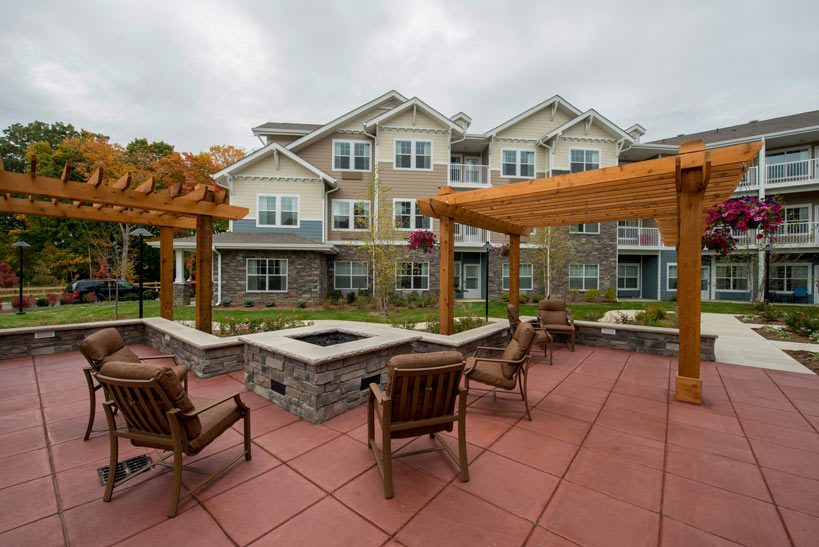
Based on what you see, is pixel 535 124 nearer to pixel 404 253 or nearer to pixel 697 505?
pixel 404 253

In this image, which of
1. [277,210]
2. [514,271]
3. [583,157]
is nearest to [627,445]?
[514,271]

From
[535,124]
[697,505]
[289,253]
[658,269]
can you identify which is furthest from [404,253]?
[658,269]

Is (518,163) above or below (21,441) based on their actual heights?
above

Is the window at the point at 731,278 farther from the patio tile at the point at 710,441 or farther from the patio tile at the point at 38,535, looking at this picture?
the patio tile at the point at 38,535

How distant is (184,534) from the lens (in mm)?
1917

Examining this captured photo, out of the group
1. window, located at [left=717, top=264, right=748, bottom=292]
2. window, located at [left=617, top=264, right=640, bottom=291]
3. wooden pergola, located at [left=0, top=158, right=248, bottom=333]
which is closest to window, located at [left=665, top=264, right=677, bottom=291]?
window, located at [left=617, top=264, right=640, bottom=291]

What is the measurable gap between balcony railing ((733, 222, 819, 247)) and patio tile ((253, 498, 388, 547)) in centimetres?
2083

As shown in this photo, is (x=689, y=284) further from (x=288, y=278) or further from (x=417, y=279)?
(x=288, y=278)

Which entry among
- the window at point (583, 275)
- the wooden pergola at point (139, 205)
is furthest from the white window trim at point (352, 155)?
the window at point (583, 275)

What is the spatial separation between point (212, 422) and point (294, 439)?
894 mm

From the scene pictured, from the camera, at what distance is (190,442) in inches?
85.8

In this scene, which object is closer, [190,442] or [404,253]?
[190,442]

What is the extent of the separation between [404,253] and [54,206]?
1114cm

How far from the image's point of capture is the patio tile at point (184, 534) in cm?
185
